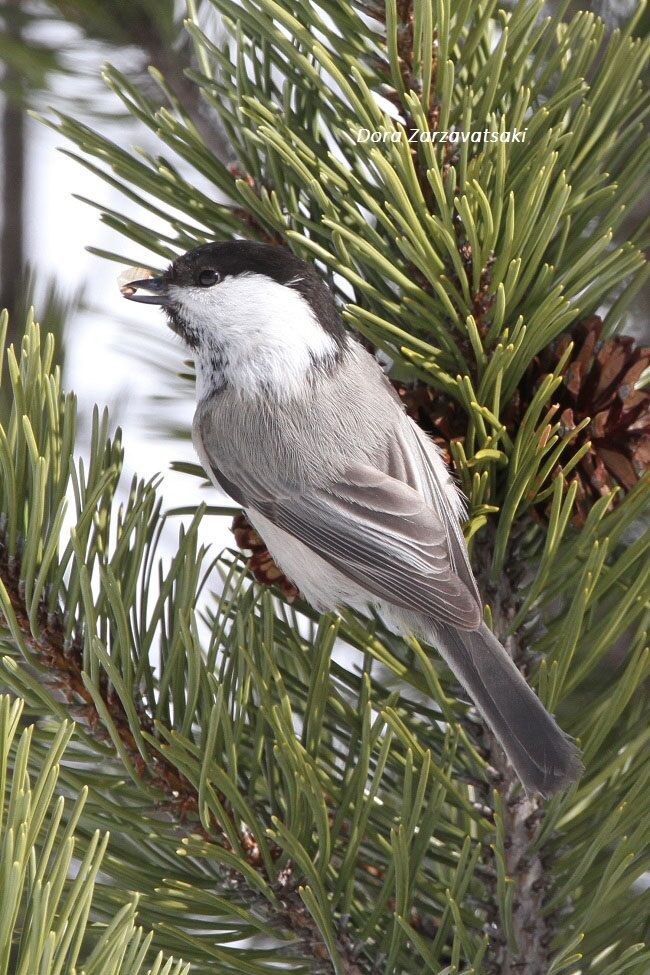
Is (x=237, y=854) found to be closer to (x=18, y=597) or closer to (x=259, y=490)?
(x=18, y=597)

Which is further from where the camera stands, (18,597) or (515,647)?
(515,647)

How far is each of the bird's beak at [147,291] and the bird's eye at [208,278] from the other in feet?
0.16

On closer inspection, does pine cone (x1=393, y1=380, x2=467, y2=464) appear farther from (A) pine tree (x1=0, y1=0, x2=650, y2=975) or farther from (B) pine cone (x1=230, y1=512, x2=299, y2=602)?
(B) pine cone (x1=230, y1=512, x2=299, y2=602)

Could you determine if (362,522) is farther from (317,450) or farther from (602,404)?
(602,404)

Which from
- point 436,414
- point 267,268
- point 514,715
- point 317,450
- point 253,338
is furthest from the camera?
point 253,338

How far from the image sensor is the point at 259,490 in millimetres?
916

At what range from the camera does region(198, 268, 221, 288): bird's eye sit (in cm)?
87

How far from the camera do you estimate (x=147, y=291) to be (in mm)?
962

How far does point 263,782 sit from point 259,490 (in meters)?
0.33

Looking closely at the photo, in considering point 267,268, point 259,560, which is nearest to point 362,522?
point 259,560

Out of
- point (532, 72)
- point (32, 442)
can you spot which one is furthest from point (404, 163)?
point (32, 442)

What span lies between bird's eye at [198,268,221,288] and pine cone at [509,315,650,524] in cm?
32

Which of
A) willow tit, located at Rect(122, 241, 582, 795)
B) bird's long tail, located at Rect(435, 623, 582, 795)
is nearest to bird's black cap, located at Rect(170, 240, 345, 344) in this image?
willow tit, located at Rect(122, 241, 582, 795)

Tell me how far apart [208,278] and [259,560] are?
0.27 m
